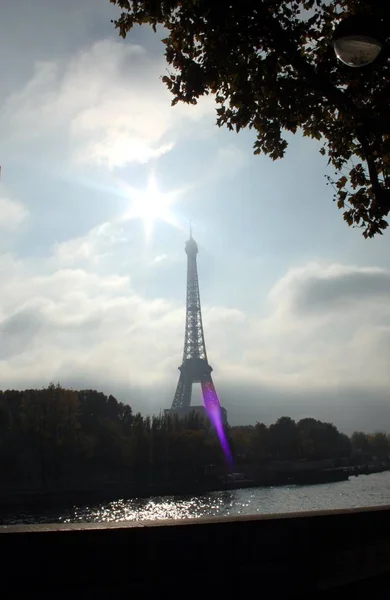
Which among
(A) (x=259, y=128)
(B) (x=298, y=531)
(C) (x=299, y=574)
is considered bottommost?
(C) (x=299, y=574)

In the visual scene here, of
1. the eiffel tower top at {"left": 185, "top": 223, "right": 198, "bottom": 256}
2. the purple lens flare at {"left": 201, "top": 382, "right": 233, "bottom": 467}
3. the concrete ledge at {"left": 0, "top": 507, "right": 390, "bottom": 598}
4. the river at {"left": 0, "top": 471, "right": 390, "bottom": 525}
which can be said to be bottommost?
the river at {"left": 0, "top": 471, "right": 390, "bottom": 525}

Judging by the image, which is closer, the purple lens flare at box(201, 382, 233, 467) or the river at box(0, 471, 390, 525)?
the river at box(0, 471, 390, 525)

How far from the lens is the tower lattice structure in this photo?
9262 cm

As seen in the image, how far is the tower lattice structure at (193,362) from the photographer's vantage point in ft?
304

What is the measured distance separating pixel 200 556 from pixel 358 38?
556 cm

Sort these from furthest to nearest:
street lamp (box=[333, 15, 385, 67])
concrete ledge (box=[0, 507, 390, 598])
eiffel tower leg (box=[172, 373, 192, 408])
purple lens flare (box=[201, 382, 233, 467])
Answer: eiffel tower leg (box=[172, 373, 192, 408]) → purple lens flare (box=[201, 382, 233, 467]) → street lamp (box=[333, 15, 385, 67]) → concrete ledge (box=[0, 507, 390, 598])

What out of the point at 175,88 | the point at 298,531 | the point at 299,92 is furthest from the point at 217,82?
the point at 298,531

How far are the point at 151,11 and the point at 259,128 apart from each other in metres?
2.65

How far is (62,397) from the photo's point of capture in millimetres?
58406

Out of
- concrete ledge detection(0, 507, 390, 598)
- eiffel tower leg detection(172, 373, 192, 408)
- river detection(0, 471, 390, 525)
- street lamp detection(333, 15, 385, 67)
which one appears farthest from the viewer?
eiffel tower leg detection(172, 373, 192, 408)

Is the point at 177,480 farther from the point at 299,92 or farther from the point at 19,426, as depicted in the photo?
the point at 299,92

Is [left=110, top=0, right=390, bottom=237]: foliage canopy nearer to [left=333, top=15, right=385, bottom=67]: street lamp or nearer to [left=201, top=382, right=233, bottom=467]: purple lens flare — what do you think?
[left=333, top=15, right=385, bottom=67]: street lamp

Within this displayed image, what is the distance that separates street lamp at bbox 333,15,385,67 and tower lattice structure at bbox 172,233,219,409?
87.5m

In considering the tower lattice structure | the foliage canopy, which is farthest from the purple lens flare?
the foliage canopy
